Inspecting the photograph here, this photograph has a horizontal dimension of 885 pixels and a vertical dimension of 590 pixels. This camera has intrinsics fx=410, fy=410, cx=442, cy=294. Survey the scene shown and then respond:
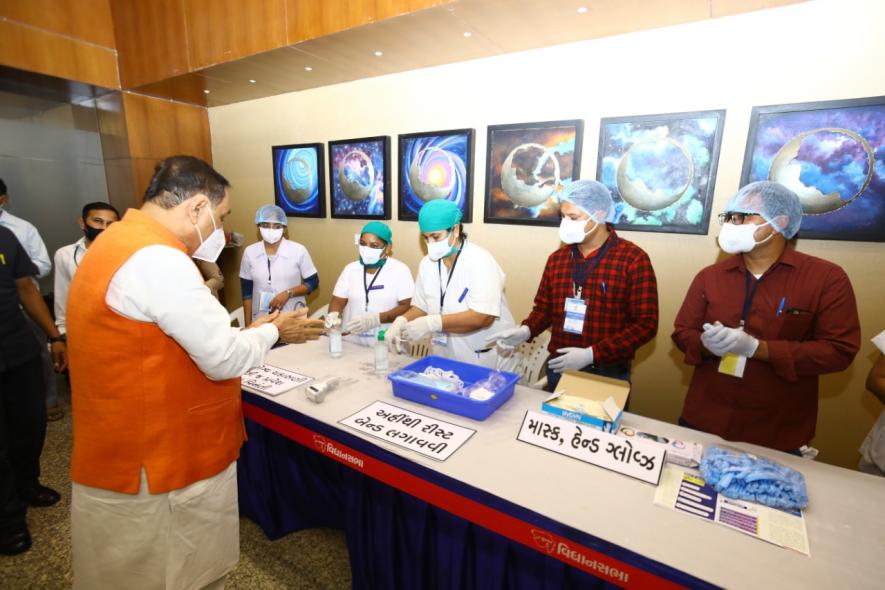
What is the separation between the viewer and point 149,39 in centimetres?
375

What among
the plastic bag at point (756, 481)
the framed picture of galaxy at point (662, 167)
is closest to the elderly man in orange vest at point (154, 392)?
the plastic bag at point (756, 481)

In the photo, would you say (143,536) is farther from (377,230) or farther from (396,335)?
(377,230)

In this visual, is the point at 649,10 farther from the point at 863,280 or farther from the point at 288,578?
the point at 288,578

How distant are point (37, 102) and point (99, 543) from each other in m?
5.33

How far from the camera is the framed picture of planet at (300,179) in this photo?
417 centimetres

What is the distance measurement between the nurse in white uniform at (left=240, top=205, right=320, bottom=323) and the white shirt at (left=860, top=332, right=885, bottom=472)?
350 centimetres

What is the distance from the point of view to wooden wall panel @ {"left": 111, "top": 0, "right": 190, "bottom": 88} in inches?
141

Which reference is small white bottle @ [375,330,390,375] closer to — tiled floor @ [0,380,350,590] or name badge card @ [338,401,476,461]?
name badge card @ [338,401,476,461]

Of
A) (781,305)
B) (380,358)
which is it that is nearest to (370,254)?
(380,358)

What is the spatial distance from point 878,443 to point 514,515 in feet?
5.01

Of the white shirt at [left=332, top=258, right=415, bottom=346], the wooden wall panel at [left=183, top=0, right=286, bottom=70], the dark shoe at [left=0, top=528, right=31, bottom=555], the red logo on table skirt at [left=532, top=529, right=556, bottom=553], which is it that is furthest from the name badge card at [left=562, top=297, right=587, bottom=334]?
the dark shoe at [left=0, top=528, right=31, bottom=555]

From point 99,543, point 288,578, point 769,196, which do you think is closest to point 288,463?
point 288,578

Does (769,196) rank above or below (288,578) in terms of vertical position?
above

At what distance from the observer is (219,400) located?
4.60 ft
